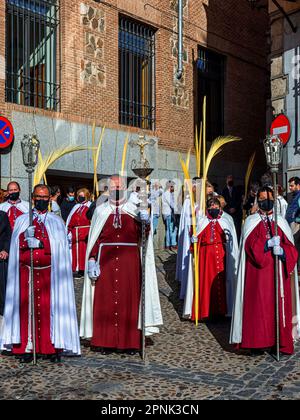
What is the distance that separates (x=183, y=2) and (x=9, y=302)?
13887 millimetres

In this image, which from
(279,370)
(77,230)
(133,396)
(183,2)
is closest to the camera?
(133,396)

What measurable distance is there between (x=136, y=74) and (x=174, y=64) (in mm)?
1424

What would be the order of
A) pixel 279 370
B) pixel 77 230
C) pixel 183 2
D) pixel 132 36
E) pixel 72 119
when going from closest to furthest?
pixel 279 370 < pixel 77 230 < pixel 72 119 < pixel 132 36 < pixel 183 2

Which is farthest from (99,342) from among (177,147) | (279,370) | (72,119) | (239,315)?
(177,147)

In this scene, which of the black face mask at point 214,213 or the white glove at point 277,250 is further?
the black face mask at point 214,213

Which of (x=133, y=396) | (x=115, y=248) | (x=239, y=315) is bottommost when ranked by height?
(x=133, y=396)

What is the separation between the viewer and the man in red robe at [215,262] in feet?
27.6

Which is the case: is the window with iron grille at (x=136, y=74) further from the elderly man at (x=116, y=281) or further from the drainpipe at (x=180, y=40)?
the elderly man at (x=116, y=281)

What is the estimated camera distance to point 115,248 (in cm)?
689

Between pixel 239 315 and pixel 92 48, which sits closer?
pixel 239 315

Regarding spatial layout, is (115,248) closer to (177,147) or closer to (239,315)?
(239,315)

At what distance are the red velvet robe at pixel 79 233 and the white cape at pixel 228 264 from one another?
4036 millimetres

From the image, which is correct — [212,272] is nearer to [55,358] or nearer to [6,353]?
[55,358]

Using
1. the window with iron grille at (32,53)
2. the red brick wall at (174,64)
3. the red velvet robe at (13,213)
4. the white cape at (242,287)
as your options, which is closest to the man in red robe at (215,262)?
the white cape at (242,287)
